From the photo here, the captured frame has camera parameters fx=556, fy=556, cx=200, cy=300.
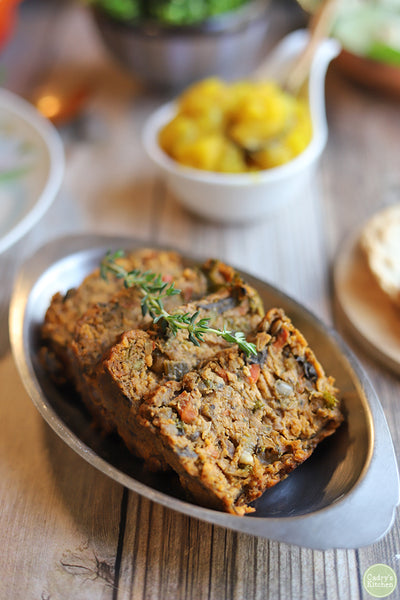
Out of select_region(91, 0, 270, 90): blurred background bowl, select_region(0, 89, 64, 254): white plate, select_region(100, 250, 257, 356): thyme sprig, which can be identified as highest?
select_region(91, 0, 270, 90): blurred background bowl

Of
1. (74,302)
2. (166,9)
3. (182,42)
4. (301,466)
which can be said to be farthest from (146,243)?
(166,9)

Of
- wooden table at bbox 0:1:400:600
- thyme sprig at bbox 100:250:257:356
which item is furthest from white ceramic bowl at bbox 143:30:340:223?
thyme sprig at bbox 100:250:257:356

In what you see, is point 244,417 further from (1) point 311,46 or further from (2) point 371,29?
(2) point 371,29

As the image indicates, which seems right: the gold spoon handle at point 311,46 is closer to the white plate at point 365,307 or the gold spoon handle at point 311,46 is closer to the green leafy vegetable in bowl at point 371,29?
the green leafy vegetable in bowl at point 371,29

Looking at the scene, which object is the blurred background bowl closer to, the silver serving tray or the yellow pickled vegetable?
the yellow pickled vegetable

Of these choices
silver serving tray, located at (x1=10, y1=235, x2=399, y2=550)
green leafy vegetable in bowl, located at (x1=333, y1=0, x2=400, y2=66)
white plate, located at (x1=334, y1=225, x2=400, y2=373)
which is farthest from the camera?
green leafy vegetable in bowl, located at (x1=333, y1=0, x2=400, y2=66)

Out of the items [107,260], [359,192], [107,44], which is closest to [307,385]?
[107,260]

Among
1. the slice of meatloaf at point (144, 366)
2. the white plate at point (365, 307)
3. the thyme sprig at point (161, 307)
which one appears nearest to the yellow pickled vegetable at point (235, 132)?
the white plate at point (365, 307)

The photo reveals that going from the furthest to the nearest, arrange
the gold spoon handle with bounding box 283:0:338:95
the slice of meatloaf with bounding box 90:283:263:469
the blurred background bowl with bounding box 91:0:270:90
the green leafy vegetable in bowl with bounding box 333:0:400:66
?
the green leafy vegetable in bowl with bounding box 333:0:400:66
the blurred background bowl with bounding box 91:0:270:90
the gold spoon handle with bounding box 283:0:338:95
the slice of meatloaf with bounding box 90:283:263:469

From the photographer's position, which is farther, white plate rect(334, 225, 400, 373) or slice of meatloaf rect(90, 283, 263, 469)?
white plate rect(334, 225, 400, 373)
